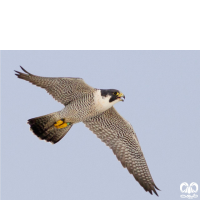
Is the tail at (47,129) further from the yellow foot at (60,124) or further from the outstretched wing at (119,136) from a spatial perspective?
the outstretched wing at (119,136)

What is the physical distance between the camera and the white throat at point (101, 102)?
960 cm

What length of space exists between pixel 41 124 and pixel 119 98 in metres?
1.90

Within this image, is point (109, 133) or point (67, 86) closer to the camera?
point (67, 86)

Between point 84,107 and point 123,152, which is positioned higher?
point 84,107

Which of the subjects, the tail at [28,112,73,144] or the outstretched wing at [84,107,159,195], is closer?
the tail at [28,112,73,144]

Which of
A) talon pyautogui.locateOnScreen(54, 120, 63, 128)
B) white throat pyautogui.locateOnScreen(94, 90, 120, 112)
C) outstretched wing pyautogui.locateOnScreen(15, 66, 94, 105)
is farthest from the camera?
talon pyautogui.locateOnScreen(54, 120, 63, 128)

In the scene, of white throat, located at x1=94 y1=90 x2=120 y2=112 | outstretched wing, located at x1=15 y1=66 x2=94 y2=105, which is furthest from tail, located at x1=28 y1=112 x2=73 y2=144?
white throat, located at x1=94 y1=90 x2=120 y2=112

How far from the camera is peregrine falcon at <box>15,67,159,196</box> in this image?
31.5ft

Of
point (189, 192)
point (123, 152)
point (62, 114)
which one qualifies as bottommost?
point (189, 192)

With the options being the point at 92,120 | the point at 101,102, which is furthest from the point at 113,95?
the point at 92,120

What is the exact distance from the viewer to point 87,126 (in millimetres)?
10320

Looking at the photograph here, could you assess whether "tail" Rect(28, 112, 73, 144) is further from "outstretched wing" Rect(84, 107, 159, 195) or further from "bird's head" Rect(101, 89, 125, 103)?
"bird's head" Rect(101, 89, 125, 103)
